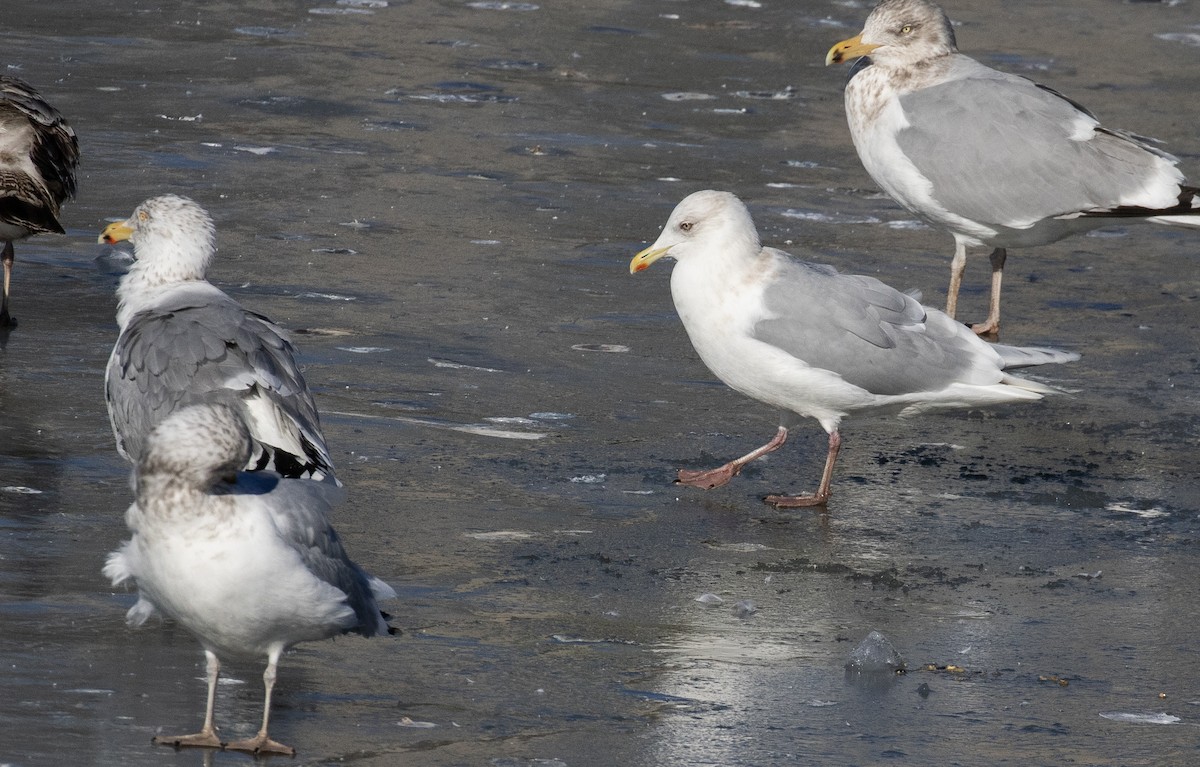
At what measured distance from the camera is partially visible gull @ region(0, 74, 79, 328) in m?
8.69

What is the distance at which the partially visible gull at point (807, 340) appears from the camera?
23.9 feet

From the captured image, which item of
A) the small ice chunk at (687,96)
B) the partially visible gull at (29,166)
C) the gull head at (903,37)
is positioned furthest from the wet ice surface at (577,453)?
the gull head at (903,37)

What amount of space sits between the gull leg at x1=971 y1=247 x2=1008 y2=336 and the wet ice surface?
8.3 inches

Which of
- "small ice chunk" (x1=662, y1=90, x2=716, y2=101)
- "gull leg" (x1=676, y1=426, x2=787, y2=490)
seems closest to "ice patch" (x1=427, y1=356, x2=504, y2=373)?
"gull leg" (x1=676, y1=426, x2=787, y2=490)

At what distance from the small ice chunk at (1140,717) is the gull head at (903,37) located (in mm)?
5528

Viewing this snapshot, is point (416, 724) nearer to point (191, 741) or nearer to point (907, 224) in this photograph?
point (191, 741)

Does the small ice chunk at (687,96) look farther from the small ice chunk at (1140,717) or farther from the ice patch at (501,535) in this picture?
the small ice chunk at (1140,717)

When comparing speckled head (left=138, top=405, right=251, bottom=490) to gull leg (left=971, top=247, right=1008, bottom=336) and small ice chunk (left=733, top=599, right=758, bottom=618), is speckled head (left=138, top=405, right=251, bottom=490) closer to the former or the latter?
small ice chunk (left=733, top=599, right=758, bottom=618)

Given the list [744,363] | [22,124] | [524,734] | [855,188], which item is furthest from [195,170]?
[524,734]

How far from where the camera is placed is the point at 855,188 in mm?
12289

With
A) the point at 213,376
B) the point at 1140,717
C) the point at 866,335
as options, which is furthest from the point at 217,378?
the point at 1140,717

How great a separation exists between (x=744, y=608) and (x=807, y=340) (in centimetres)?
165

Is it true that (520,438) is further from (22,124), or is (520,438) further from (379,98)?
(379,98)

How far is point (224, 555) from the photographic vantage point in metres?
4.61
